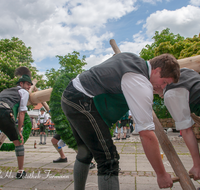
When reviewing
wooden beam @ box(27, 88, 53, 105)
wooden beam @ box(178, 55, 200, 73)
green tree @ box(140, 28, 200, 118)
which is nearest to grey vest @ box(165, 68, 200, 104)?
wooden beam @ box(178, 55, 200, 73)

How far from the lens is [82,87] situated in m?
1.61

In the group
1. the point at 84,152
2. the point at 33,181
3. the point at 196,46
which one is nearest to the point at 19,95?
the point at 33,181

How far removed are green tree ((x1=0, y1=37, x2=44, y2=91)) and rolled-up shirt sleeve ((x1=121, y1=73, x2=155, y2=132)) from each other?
1717 cm

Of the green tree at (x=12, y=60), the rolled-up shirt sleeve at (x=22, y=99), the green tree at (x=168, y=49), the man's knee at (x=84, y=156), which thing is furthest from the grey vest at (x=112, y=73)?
the green tree at (x=12, y=60)

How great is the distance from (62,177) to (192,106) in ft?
7.86

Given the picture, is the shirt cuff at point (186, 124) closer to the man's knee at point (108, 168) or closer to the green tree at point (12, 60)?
the man's knee at point (108, 168)

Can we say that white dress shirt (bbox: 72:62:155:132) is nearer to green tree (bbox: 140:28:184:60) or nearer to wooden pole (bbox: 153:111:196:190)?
wooden pole (bbox: 153:111:196:190)

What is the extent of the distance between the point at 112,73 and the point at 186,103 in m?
0.90

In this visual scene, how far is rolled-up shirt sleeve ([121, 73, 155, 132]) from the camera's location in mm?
1271

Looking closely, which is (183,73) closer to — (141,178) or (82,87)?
(82,87)

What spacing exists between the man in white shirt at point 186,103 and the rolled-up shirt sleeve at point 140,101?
66 cm

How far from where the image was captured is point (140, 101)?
1.28 meters

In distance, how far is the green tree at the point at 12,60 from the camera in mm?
16953

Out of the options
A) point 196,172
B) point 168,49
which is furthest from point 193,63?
point 168,49
